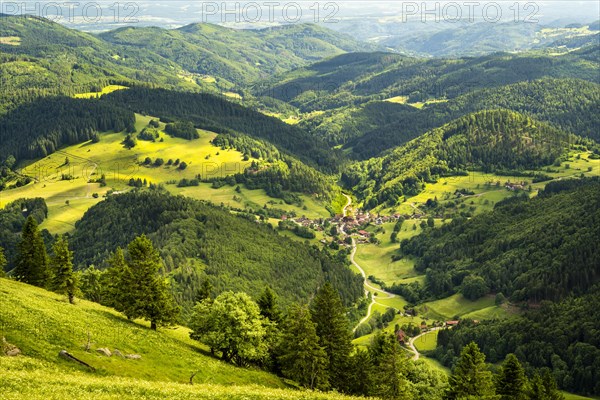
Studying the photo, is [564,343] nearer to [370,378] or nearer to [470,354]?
[470,354]

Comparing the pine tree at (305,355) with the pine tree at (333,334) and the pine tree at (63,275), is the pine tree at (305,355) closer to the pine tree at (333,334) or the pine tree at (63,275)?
the pine tree at (333,334)

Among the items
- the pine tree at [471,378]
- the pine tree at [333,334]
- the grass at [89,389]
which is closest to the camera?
the grass at [89,389]

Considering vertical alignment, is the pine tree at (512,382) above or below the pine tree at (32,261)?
below

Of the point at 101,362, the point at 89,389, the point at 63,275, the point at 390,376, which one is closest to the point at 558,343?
the point at 390,376

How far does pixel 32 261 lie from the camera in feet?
395

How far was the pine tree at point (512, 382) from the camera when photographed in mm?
97250

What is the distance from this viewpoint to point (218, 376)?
86.4 metres

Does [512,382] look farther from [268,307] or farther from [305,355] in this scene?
[268,307]

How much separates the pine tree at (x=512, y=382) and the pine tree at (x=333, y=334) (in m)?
25.8

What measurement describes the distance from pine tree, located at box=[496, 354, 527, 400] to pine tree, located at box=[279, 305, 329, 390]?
29.7m

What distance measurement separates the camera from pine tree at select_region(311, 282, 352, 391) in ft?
325

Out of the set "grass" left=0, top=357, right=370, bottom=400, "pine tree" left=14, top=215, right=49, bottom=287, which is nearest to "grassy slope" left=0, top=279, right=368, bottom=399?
"grass" left=0, top=357, right=370, bottom=400

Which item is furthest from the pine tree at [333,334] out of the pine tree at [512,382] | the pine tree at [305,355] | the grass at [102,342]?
the pine tree at [512,382]

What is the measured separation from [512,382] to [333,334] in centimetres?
3031
